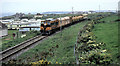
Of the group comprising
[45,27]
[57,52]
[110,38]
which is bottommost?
[57,52]

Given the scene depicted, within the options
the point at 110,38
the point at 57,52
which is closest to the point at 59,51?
the point at 57,52

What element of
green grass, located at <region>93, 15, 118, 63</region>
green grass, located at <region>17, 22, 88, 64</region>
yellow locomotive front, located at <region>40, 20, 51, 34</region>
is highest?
yellow locomotive front, located at <region>40, 20, 51, 34</region>

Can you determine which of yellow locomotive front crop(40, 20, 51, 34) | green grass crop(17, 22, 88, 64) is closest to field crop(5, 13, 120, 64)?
green grass crop(17, 22, 88, 64)

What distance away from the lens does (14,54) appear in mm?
19641

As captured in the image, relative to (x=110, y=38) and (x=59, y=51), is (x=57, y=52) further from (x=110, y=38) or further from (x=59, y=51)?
(x=110, y=38)

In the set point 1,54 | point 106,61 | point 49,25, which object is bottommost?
point 1,54

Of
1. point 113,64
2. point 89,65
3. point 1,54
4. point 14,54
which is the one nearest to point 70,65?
point 89,65

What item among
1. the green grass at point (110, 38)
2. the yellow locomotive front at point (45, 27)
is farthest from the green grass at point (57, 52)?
the yellow locomotive front at point (45, 27)

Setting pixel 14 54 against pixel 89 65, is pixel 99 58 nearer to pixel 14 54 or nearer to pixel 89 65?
pixel 89 65

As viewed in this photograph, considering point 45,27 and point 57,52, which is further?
point 45,27

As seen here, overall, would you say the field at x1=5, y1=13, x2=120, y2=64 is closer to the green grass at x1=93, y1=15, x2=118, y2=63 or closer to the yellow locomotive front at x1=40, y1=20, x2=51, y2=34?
the green grass at x1=93, y1=15, x2=118, y2=63

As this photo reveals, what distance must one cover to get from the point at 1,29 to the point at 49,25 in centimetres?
2512

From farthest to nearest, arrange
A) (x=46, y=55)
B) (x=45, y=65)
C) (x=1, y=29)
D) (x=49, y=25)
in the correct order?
(x=1, y=29)
(x=49, y=25)
(x=46, y=55)
(x=45, y=65)

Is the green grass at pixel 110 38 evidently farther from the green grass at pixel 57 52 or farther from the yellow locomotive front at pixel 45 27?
the yellow locomotive front at pixel 45 27
